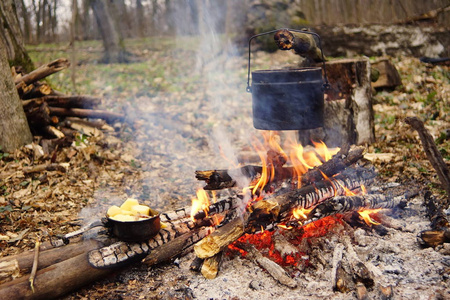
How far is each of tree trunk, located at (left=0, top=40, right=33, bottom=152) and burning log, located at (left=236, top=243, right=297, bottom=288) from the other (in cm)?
386

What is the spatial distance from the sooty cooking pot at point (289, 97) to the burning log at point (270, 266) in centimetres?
129

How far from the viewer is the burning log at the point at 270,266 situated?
2.83 meters

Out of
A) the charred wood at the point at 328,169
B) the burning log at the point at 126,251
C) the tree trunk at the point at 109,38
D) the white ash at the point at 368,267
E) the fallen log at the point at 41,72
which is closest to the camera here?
the white ash at the point at 368,267

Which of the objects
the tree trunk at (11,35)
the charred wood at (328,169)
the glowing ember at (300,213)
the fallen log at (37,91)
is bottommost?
the glowing ember at (300,213)

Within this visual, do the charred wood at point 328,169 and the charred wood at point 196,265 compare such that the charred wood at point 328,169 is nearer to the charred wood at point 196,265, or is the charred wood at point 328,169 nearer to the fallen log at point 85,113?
the charred wood at point 196,265

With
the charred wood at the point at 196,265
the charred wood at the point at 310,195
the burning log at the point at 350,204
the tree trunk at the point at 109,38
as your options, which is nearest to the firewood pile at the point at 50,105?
the charred wood at the point at 196,265

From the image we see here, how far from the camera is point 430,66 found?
891 centimetres

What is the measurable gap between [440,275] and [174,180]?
3.62 meters

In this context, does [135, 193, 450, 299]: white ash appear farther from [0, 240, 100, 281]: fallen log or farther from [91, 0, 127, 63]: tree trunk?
[91, 0, 127, 63]: tree trunk

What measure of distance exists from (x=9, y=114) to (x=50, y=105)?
1.17m

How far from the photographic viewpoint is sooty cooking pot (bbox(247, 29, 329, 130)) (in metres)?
3.64

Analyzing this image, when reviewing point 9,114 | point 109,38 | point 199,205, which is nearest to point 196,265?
point 199,205

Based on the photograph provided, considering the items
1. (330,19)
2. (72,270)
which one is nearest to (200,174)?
(72,270)

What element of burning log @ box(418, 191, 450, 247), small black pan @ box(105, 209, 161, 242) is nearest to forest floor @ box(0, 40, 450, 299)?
small black pan @ box(105, 209, 161, 242)
